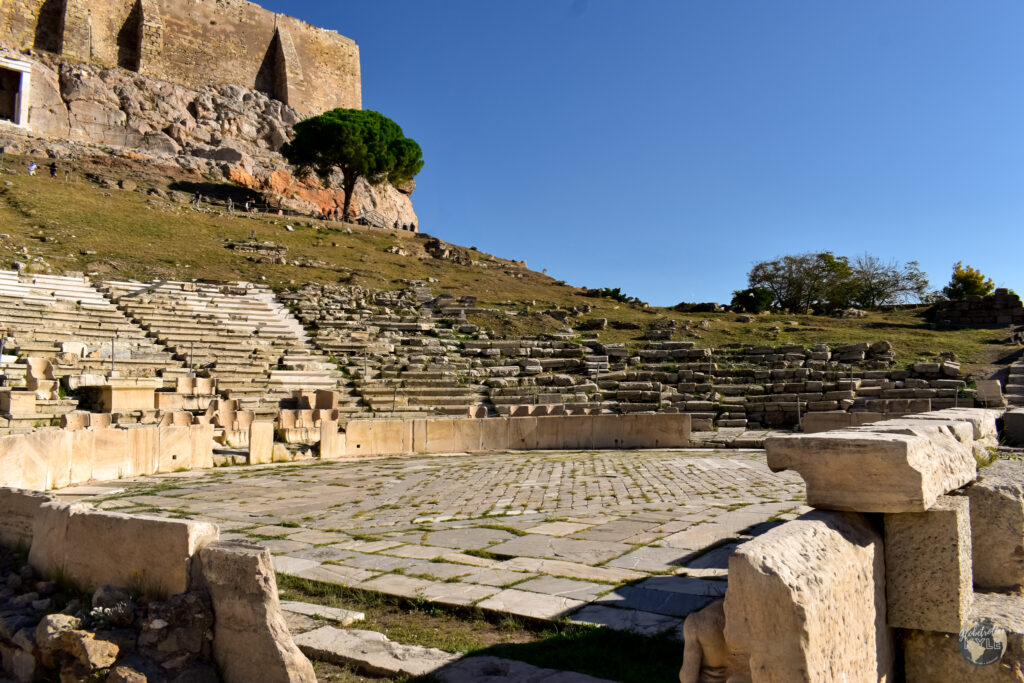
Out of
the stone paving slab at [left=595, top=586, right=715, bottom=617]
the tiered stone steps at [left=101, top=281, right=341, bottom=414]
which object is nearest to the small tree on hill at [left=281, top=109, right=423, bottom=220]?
the tiered stone steps at [left=101, top=281, right=341, bottom=414]

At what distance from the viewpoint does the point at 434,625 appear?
3.97 m

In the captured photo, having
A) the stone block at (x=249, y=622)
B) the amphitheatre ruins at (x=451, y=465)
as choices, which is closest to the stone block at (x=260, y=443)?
the amphitheatre ruins at (x=451, y=465)

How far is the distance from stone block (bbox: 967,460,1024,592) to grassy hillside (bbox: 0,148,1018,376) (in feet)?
55.1

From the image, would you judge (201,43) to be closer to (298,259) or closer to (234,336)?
(298,259)

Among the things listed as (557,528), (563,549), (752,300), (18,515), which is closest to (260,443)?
(18,515)

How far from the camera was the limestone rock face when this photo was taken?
2252 mm

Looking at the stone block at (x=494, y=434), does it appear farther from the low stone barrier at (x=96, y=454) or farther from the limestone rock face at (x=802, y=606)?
the limestone rock face at (x=802, y=606)

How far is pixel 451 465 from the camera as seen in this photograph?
12008mm

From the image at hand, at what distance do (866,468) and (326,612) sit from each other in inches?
119

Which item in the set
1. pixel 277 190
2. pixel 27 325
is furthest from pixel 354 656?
pixel 277 190

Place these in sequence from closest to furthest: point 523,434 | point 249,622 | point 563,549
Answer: point 249,622 → point 563,549 → point 523,434

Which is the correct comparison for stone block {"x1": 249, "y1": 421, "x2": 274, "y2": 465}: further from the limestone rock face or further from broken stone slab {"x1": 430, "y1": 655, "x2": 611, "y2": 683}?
A: the limestone rock face

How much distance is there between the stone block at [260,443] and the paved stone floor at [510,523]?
719 mm

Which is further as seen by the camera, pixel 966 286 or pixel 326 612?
pixel 966 286
